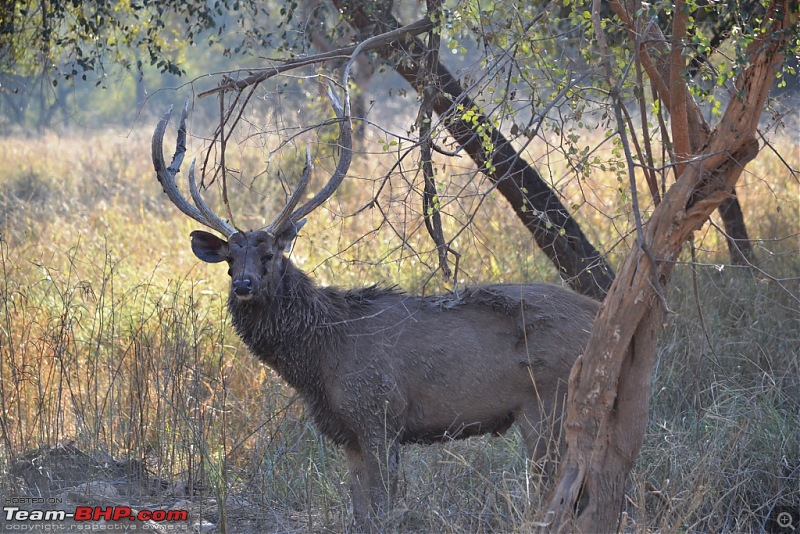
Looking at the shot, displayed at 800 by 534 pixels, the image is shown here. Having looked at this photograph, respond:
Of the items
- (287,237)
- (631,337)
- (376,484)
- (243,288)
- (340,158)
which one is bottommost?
(376,484)

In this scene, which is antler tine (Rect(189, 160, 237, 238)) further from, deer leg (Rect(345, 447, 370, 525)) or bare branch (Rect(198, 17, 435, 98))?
deer leg (Rect(345, 447, 370, 525))

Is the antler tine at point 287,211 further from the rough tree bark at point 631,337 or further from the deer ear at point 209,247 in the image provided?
the rough tree bark at point 631,337

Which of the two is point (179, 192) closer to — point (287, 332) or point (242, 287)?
point (242, 287)

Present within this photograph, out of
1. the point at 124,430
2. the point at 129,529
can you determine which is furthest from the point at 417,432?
the point at 124,430

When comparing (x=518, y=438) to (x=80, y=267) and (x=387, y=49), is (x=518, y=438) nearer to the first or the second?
(x=387, y=49)

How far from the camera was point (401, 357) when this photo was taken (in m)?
5.68

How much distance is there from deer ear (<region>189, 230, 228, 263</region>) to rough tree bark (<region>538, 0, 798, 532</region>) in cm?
234

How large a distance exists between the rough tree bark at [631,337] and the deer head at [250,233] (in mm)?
1920

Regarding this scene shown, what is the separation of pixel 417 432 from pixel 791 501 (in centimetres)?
236

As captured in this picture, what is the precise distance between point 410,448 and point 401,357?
→ 137cm

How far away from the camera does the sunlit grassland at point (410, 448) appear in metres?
5.49

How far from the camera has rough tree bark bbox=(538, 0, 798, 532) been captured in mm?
4492

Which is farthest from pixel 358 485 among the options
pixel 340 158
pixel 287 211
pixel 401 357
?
pixel 340 158

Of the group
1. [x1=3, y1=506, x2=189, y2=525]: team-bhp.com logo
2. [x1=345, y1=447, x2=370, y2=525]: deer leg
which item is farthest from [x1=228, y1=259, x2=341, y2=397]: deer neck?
[x1=3, y1=506, x2=189, y2=525]: team-bhp.com logo
